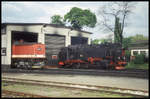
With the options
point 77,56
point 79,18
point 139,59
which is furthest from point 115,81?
point 79,18

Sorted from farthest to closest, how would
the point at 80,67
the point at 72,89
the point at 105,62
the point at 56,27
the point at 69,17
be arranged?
1. the point at 69,17
2. the point at 56,27
3. the point at 80,67
4. the point at 105,62
5. the point at 72,89

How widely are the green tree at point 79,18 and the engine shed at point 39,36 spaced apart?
2020 centimetres

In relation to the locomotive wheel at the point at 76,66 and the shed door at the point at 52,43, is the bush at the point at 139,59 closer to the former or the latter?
the locomotive wheel at the point at 76,66

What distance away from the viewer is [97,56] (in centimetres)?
2214

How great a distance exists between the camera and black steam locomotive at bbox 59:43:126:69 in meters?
21.5

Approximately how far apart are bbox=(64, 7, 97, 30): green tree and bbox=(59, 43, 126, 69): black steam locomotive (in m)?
35.3

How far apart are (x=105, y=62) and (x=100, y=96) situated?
41.0ft

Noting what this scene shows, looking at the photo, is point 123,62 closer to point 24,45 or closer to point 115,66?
point 115,66

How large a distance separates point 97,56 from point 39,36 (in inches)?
478

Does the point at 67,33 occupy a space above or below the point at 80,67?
above

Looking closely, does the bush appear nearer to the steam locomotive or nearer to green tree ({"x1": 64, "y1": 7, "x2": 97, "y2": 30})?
the steam locomotive

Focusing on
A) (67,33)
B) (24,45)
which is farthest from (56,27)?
(24,45)

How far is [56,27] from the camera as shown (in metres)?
33.2

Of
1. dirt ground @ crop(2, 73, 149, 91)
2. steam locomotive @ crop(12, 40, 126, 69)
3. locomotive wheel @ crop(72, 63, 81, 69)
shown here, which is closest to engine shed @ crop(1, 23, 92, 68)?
steam locomotive @ crop(12, 40, 126, 69)
